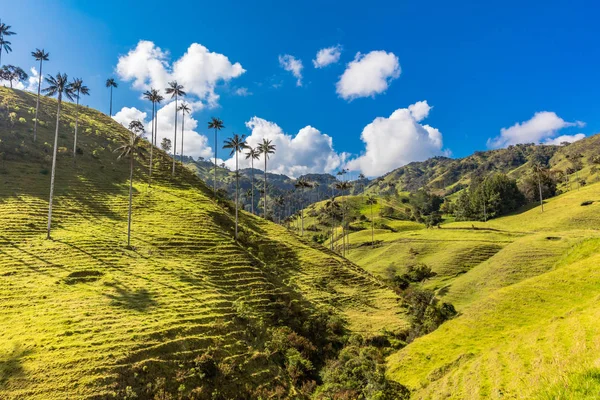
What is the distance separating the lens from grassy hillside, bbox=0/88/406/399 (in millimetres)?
29672

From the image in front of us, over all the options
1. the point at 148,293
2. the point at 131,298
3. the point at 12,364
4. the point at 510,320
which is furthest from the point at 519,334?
the point at 12,364

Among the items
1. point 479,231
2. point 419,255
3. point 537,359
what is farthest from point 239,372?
point 479,231

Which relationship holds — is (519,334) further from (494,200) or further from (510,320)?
(494,200)

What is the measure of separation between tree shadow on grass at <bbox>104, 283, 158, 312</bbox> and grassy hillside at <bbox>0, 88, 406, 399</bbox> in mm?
213

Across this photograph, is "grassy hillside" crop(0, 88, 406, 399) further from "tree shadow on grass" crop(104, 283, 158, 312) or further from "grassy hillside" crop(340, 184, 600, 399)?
"grassy hillside" crop(340, 184, 600, 399)

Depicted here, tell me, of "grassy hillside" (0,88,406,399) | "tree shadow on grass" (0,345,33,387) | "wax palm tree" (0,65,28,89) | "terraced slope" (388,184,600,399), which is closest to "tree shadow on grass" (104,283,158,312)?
"grassy hillside" (0,88,406,399)

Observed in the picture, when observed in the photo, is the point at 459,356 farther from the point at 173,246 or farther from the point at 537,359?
the point at 173,246

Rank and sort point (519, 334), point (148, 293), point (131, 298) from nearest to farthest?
point (519, 334) → point (131, 298) → point (148, 293)

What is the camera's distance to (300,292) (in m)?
57.9

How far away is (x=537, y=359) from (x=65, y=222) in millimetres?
70539

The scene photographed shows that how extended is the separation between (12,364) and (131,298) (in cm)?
1316

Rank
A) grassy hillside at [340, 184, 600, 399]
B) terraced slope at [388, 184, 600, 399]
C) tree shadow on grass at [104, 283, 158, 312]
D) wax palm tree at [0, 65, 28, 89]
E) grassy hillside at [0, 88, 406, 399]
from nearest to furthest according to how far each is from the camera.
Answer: terraced slope at [388, 184, 600, 399], grassy hillside at [340, 184, 600, 399], grassy hillside at [0, 88, 406, 399], tree shadow on grass at [104, 283, 158, 312], wax palm tree at [0, 65, 28, 89]

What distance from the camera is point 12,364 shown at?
2684 cm

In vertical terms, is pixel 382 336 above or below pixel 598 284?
below
